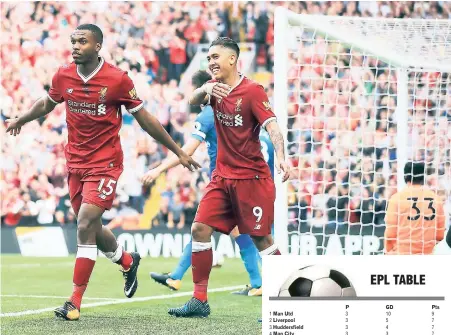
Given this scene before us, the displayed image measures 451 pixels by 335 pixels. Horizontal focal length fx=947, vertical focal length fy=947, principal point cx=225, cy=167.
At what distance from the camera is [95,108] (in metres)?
6.55

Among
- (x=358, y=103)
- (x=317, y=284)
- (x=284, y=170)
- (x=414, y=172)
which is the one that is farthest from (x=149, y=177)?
(x=358, y=103)

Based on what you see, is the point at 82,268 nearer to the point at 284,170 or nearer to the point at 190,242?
the point at 284,170

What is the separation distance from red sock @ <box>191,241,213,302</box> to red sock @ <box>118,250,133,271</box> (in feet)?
3.20

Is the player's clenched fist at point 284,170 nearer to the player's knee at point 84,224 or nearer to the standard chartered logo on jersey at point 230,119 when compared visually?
the standard chartered logo on jersey at point 230,119

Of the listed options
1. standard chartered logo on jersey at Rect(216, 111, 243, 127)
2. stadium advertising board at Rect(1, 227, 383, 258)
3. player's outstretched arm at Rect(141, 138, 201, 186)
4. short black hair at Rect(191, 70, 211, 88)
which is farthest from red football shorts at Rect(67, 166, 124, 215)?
stadium advertising board at Rect(1, 227, 383, 258)

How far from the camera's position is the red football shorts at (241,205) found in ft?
21.0

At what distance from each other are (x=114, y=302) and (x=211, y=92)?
234 centimetres

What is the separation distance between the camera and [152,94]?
14.9 m

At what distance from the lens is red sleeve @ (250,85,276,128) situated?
6.18m

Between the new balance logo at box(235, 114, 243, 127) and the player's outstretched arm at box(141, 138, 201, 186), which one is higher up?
the new balance logo at box(235, 114, 243, 127)

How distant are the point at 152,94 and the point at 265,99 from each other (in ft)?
28.8

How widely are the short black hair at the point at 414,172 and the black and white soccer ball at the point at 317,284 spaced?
15.6 feet

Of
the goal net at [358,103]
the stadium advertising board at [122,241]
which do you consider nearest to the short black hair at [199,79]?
the goal net at [358,103]

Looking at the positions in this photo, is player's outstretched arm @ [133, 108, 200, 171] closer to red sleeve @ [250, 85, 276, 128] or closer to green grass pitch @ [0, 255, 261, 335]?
red sleeve @ [250, 85, 276, 128]
